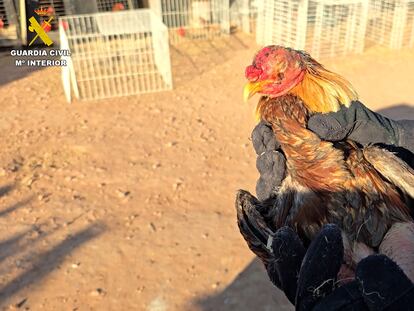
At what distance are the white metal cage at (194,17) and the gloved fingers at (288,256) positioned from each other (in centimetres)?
1247

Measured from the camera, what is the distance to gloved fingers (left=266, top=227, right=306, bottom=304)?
2.47 metres

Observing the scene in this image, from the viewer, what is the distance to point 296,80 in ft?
8.85

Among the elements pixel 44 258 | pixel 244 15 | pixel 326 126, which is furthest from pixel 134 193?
pixel 244 15

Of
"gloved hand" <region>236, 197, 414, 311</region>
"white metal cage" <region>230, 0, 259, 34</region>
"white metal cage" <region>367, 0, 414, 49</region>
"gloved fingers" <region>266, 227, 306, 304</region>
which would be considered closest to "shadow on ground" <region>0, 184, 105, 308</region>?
"gloved hand" <region>236, 197, 414, 311</region>

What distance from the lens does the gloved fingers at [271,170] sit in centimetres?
308

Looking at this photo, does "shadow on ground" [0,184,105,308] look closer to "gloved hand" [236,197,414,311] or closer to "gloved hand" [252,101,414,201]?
"gloved hand" [252,101,414,201]

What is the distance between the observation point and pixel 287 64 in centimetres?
268

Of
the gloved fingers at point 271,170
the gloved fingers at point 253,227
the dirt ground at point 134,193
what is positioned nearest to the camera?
the gloved fingers at point 253,227

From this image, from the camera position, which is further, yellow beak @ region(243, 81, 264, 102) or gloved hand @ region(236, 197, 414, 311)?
yellow beak @ region(243, 81, 264, 102)

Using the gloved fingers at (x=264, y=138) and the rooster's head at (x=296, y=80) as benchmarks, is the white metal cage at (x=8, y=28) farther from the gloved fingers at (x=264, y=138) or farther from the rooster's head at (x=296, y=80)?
the rooster's head at (x=296, y=80)

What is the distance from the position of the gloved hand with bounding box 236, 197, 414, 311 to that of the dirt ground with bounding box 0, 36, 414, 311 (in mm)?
2668

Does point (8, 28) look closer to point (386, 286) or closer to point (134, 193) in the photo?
point (134, 193)

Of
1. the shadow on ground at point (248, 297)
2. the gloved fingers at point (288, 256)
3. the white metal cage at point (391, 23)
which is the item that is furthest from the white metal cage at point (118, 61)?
the gloved fingers at point (288, 256)

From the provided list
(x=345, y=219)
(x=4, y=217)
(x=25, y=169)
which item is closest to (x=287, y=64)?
(x=345, y=219)
